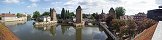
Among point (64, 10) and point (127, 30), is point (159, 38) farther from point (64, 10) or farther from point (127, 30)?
point (64, 10)

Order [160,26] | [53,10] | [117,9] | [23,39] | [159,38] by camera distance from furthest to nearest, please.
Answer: [53,10], [117,9], [23,39], [160,26], [159,38]

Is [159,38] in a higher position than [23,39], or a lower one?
higher

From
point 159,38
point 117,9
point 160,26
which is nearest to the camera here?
point 159,38

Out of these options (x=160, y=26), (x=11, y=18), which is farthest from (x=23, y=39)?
(x=11, y=18)

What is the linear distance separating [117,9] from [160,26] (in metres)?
70.7

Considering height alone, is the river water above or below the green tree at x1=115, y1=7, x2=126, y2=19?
below

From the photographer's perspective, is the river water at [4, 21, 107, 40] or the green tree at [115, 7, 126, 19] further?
the green tree at [115, 7, 126, 19]

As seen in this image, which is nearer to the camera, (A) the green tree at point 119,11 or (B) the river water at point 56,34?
(B) the river water at point 56,34

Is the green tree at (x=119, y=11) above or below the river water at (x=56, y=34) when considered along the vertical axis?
above

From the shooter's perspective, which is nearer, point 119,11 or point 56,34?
point 56,34

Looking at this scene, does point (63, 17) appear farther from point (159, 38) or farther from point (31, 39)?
point (159, 38)

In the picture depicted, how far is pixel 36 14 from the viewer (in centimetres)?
10375

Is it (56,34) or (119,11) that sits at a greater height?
(119,11)

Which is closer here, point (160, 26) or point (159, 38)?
point (159, 38)
